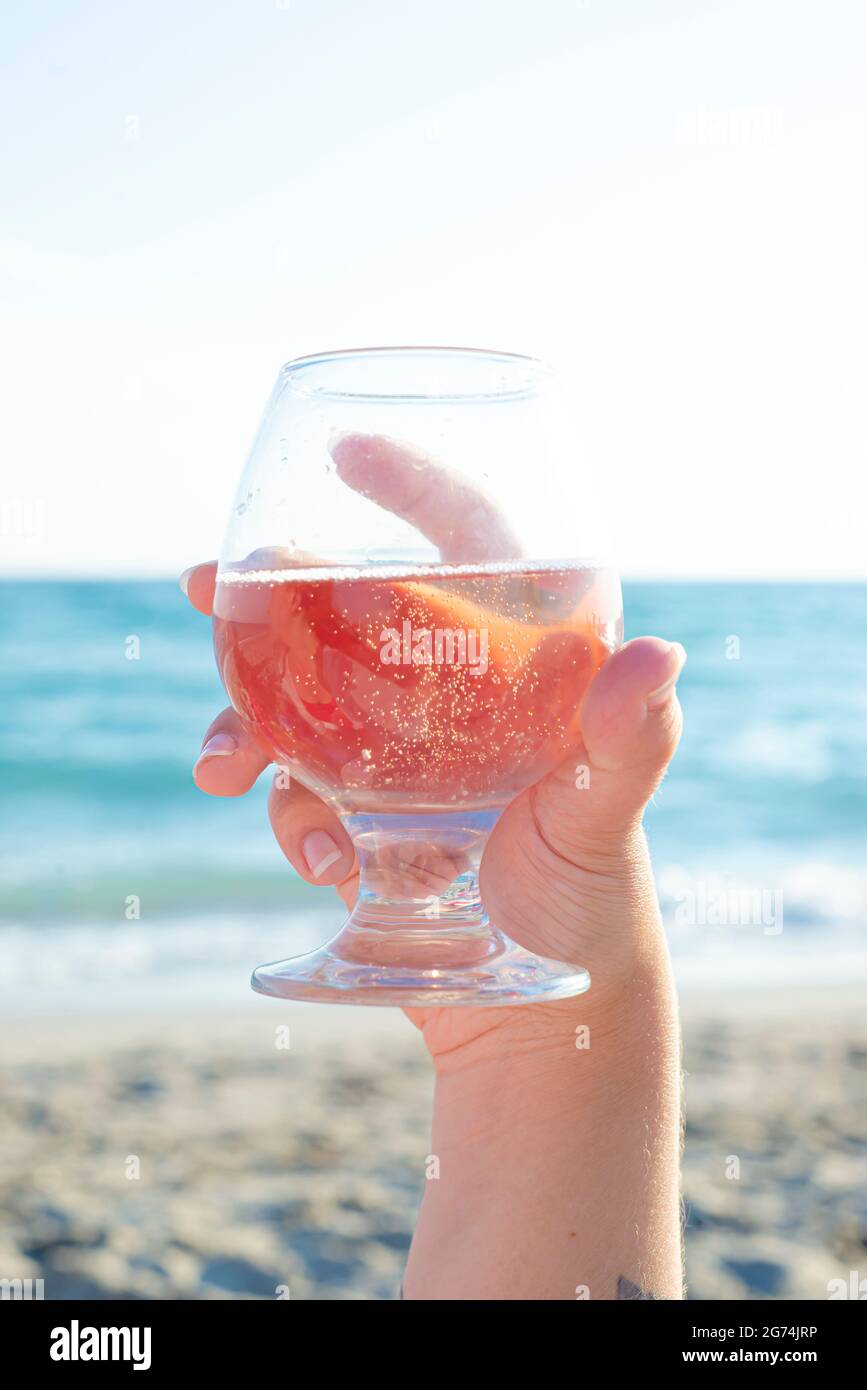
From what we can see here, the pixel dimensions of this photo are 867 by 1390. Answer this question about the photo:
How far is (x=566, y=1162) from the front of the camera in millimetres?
1840

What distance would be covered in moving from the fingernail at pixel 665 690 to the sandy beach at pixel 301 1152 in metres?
3.47

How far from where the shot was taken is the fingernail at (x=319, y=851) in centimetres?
169

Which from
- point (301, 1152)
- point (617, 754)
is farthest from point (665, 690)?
point (301, 1152)

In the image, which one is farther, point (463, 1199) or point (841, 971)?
point (841, 971)

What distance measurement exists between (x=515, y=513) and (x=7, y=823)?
1336 centimetres

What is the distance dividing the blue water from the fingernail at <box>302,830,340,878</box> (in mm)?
6798

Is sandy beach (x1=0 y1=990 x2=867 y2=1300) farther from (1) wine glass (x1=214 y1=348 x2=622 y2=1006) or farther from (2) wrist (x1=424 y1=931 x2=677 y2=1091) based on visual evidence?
(1) wine glass (x1=214 y1=348 x2=622 y2=1006)

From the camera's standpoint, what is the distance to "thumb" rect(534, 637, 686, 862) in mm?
1440

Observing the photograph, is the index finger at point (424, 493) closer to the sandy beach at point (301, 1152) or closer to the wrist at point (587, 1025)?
the wrist at point (587, 1025)

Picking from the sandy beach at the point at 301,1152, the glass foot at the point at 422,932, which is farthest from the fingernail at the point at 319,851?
the sandy beach at the point at 301,1152

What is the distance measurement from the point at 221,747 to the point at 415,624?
577 millimetres
